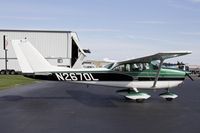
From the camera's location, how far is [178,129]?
36.9 ft

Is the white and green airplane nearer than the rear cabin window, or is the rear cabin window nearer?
the white and green airplane

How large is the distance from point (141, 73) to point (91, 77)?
7.50 ft

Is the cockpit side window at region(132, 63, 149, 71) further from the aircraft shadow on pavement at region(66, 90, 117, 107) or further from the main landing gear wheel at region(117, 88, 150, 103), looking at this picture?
the aircraft shadow on pavement at region(66, 90, 117, 107)

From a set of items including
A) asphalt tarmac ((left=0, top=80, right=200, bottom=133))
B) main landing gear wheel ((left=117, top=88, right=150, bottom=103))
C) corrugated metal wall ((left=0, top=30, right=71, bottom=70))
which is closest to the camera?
asphalt tarmac ((left=0, top=80, right=200, bottom=133))

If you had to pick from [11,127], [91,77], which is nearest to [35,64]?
[91,77]

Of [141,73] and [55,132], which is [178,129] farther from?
[141,73]

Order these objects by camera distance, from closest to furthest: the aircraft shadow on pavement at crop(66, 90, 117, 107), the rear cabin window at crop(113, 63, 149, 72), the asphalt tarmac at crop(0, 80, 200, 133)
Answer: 1. the asphalt tarmac at crop(0, 80, 200, 133)
2. the aircraft shadow on pavement at crop(66, 90, 117, 107)
3. the rear cabin window at crop(113, 63, 149, 72)

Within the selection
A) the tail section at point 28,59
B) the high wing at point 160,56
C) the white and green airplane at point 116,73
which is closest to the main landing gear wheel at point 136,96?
the white and green airplane at point 116,73

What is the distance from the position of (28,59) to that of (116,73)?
3984 millimetres

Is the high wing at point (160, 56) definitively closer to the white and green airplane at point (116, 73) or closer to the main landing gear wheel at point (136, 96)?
the white and green airplane at point (116, 73)

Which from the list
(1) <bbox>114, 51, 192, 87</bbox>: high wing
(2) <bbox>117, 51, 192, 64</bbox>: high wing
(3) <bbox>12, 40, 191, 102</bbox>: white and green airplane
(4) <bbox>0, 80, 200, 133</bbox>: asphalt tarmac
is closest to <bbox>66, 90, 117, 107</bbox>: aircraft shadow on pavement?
(4) <bbox>0, 80, 200, 133</bbox>: asphalt tarmac

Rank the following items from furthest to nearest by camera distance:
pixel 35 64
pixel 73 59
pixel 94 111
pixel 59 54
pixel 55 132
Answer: pixel 73 59 → pixel 59 54 → pixel 35 64 → pixel 94 111 → pixel 55 132

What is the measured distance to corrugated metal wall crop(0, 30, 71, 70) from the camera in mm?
69312

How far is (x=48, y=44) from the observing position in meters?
70.4
